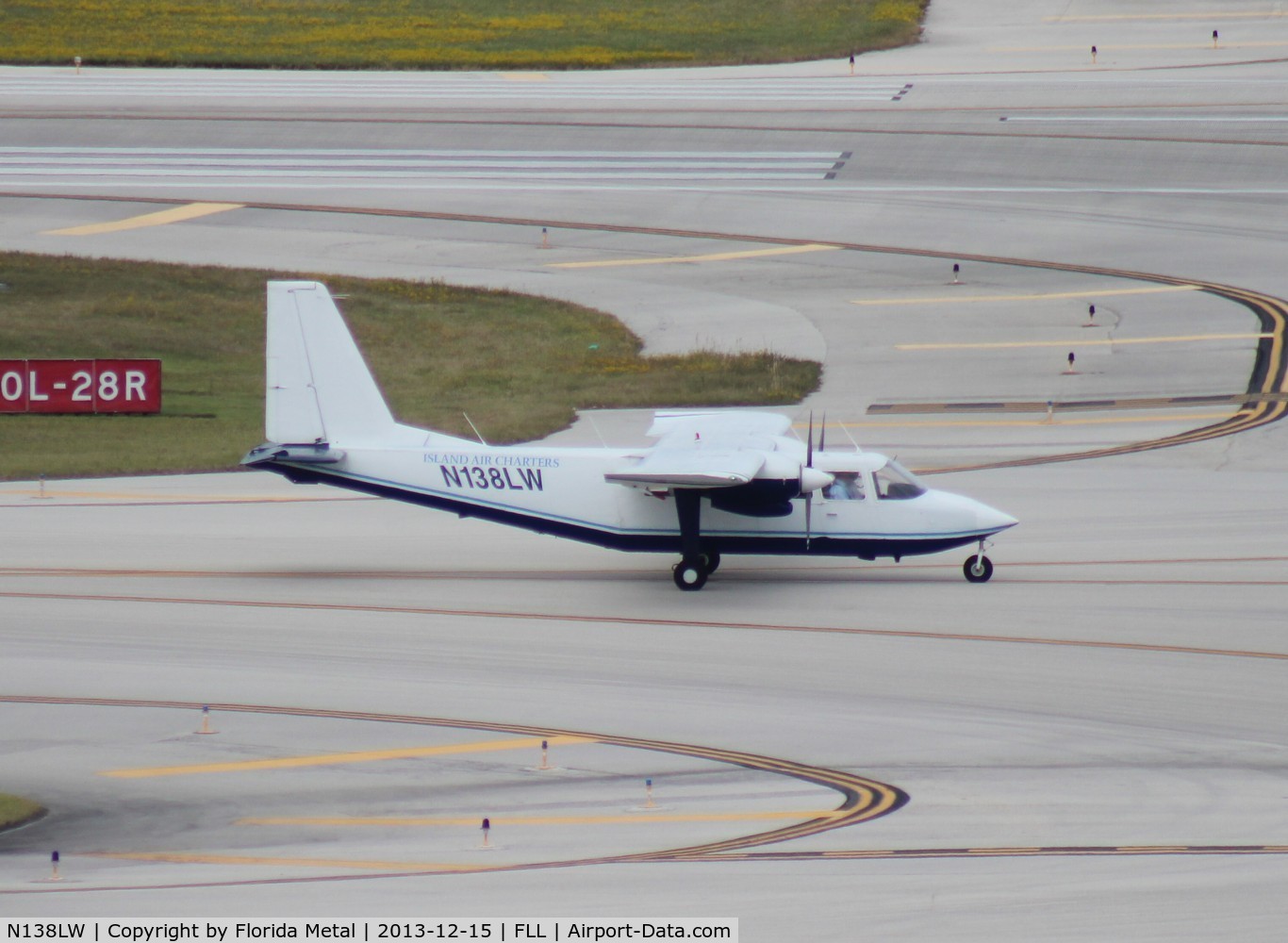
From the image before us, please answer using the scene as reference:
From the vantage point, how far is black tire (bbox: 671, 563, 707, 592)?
83.3ft

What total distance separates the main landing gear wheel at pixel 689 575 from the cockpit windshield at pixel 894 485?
9.80 feet

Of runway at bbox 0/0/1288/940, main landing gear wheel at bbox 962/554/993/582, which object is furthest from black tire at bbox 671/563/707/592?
main landing gear wheel at bbox 962/554/993/582

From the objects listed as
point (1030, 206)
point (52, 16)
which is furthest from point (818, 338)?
point (52, 16)

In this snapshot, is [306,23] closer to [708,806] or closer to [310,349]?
[310,349]

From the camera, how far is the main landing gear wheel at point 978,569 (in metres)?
25.7

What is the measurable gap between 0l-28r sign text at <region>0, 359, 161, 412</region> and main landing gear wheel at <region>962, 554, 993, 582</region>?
2165 centimetres

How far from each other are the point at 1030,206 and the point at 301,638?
37.3 meters

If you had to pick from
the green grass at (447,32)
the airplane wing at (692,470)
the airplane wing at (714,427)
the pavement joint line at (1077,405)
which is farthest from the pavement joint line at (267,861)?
the green grass at (447,32)

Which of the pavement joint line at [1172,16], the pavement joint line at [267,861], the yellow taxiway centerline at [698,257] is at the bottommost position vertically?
the pavement joint line at [267,861]

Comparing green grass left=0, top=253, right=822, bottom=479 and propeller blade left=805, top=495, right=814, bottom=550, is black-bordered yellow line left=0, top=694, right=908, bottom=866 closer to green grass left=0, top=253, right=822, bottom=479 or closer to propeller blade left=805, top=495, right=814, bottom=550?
propeller blade left=805, top=495, right=814, bottom=550

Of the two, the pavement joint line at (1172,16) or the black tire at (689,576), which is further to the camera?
the pavement joint line at (1172,16)

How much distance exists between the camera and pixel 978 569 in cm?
2575

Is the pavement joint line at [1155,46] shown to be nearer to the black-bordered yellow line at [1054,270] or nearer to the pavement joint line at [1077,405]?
the black-bordered yellow line at [1054,270]

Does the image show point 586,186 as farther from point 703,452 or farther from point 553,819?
point 553,819
